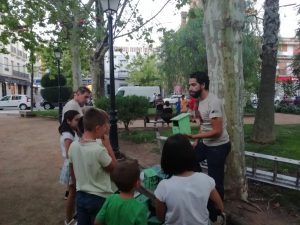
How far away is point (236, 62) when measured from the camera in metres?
5.04

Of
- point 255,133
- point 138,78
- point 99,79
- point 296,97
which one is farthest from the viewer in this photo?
point 138,78

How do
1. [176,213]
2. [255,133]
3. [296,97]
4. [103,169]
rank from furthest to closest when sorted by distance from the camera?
[296,97]
[255,133]
[103,169]
[176,213]

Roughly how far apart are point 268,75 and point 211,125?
6.89 meters

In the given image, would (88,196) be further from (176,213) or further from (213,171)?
(213,171)

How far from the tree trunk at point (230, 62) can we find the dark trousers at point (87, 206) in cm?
250

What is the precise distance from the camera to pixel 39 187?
6809mm

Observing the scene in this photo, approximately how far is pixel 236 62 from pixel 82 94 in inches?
95.1

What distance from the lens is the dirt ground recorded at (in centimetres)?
503

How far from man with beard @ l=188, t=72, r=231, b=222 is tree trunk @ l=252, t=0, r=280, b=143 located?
6.21 metres

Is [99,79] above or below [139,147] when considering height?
above

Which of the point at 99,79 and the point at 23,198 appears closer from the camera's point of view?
the point at 23,198

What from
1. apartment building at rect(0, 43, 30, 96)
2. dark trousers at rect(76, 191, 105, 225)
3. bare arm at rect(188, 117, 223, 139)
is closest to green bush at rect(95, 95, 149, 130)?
bare arm at rect(188, 117, 223, 139)

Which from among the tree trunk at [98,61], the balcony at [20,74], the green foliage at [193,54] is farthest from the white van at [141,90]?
the balcony at [20,74]

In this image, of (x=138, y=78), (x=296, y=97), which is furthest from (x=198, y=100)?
(x=138, y=78)
